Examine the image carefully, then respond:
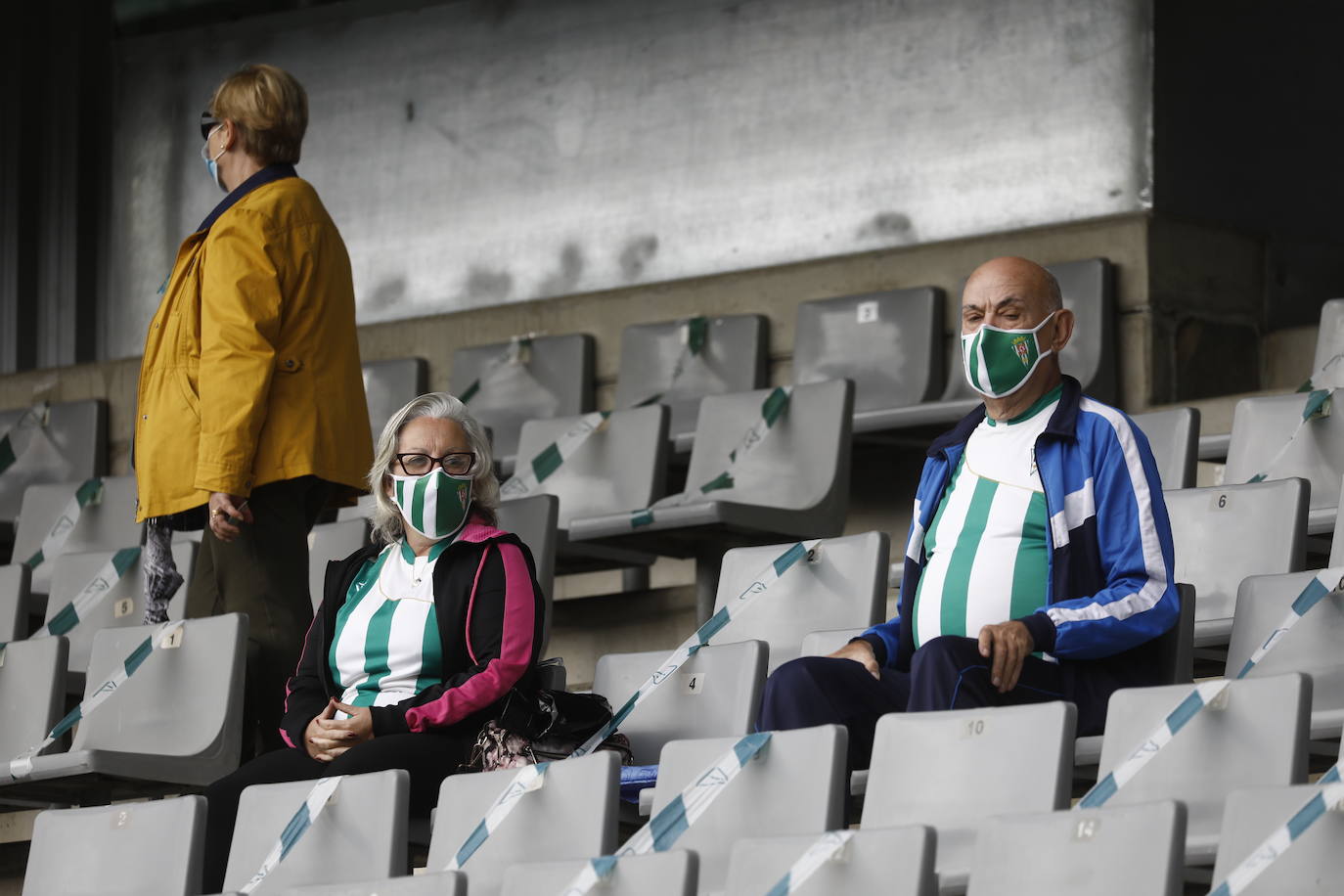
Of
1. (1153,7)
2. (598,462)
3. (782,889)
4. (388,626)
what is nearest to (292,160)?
(388,626)

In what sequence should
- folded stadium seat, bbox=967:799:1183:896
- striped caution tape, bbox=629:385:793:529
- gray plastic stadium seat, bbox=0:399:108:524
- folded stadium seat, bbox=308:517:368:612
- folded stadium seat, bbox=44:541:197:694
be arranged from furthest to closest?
gray plastic stadium seat, bbox=0:399:108:524
striped caution tape, bbox=629:385:793:529
folded stadium seat, bbox=44:541:197:694
folded stadium seat, bbox=308:517:368:612
folded stadium seat, bbox=967:799:1183:896

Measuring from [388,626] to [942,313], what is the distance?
2271 mm

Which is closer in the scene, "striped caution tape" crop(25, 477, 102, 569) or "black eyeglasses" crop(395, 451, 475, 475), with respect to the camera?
"black eyeglasses" crop(395, 451, 475, 475)

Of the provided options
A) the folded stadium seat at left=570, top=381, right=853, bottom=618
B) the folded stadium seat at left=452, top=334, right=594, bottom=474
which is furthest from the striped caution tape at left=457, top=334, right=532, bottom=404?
the folded stadium seat at left=570, top=381, right=853, bottom=618

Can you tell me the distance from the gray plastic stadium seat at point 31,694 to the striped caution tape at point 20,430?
234cm

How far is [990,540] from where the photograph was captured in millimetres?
3266

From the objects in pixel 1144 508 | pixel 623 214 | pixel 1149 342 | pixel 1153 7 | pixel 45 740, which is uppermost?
pixel 1153 7

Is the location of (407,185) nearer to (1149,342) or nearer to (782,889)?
(1149,342)

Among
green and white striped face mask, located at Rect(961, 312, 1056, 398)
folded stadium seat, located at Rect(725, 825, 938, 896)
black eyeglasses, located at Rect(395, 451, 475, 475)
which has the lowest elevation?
folded stadium seat, located at Rect(725, 825, 938, 896)

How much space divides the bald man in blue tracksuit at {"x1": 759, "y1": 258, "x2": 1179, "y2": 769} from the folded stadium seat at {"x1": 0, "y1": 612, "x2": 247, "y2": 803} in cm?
114

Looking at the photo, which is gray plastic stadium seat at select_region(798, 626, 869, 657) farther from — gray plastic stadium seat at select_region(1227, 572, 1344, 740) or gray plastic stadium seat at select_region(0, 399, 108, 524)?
gray plastic stadium seat at select_region(0, 399, 108, 524)

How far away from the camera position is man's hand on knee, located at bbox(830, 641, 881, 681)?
3258mm

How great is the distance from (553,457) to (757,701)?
1.88 meters

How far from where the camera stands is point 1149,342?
17.0 ft
